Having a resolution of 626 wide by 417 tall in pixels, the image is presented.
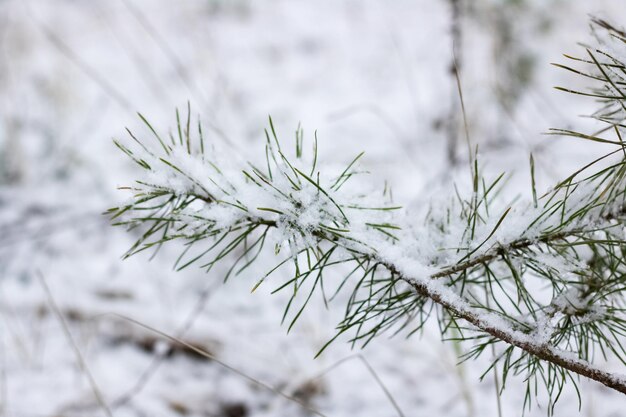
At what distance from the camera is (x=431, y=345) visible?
1611mm

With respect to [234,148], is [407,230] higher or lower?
lower

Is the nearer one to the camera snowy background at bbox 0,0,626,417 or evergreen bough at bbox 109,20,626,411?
evergreen bough at bbox 109,20,626,411

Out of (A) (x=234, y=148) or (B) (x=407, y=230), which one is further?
(A) (x=234, y=148)

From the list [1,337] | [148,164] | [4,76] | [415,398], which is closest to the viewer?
[148,164]

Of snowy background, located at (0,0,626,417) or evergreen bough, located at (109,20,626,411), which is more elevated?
snowy background, located at (0,0,626,417)

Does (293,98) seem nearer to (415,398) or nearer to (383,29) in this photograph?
(383,29)

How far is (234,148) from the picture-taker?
4.37 ft

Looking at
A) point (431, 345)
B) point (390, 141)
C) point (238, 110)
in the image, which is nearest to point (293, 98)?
point (238, 110)

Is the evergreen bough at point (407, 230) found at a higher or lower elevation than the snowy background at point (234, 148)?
lower

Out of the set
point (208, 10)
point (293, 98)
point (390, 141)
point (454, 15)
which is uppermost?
point (208, 10)

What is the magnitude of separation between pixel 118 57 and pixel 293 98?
1368 millimetres

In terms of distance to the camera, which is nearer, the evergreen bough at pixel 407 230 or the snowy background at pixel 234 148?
the evergreen bough at pixel 407 230

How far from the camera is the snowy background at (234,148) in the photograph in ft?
4.49

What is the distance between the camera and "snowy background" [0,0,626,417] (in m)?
1.37
